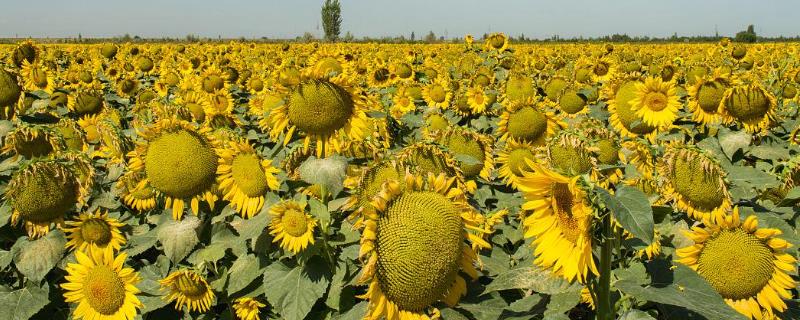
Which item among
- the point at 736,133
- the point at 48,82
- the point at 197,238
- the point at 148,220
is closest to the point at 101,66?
the point at 48,82

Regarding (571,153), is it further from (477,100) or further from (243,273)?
(477,100)

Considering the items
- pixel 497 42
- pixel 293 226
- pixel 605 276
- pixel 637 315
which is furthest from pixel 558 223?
pixel 497 42

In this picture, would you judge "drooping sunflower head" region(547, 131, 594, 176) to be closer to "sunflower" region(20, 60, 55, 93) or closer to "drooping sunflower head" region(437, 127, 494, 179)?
"drooping sunflower head" region(437, 127, 494, 179)

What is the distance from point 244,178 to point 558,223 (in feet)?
6.28

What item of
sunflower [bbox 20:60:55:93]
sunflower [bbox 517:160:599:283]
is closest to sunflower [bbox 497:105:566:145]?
sunflower [bbox 517:160:599:283]

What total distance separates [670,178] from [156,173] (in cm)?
277

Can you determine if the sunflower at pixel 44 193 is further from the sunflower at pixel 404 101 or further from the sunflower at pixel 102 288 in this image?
the sunflower at pixel 404 101

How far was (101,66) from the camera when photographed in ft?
44.5

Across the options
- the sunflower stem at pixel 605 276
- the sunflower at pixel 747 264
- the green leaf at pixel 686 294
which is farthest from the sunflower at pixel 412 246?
the sunflower at pixel 747 264

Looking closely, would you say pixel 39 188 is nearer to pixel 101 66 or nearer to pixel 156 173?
pixel 156 173

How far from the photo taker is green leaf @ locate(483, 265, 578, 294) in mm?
1890

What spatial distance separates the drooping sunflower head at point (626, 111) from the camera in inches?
200

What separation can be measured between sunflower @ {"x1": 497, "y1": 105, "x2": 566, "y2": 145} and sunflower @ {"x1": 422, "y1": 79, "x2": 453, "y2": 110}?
8.55 ft

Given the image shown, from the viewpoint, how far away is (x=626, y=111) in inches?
208
